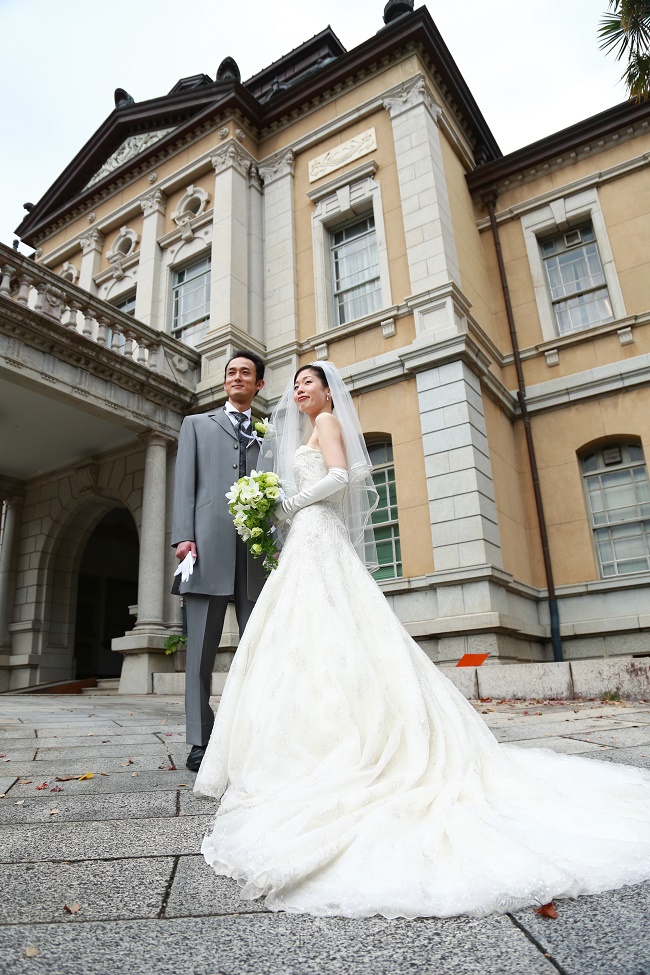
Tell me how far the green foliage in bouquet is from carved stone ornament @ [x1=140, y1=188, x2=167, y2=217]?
13645 mm

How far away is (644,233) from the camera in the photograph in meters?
11.5

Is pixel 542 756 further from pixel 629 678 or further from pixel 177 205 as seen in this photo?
pixel 177 205

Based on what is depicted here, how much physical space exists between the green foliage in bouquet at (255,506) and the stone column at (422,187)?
8.26 metres

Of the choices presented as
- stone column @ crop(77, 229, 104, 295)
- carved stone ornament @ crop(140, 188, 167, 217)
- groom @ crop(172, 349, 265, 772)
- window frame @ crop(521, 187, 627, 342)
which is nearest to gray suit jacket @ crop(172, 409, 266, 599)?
groom @ crop(172, 349, 265, 772)

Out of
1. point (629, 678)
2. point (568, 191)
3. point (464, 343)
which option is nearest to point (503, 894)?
point (629, 678)

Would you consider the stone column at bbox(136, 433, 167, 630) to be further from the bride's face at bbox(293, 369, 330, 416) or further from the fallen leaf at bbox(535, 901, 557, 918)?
the fallen leaf at bbox(535, 901, 557, 918)

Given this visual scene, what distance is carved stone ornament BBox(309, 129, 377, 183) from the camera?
12.8 metres

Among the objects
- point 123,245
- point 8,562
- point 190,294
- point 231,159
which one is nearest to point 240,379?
point 190,294

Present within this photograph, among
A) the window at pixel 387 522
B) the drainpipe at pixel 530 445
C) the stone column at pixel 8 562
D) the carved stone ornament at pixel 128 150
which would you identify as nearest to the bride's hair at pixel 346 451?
the window at pixel 387 522

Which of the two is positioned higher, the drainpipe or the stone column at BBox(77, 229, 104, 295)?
the stone column at BBox(77, 229, 104, 295)

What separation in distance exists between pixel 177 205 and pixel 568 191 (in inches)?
335

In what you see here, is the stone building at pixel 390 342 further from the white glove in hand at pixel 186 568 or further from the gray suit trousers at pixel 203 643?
the white glove in hand at pixel 186 568

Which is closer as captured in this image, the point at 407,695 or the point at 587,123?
the point at 407,695

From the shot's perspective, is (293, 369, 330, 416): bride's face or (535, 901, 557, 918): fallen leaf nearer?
(535, 901, 557, 918): fallen leaf
